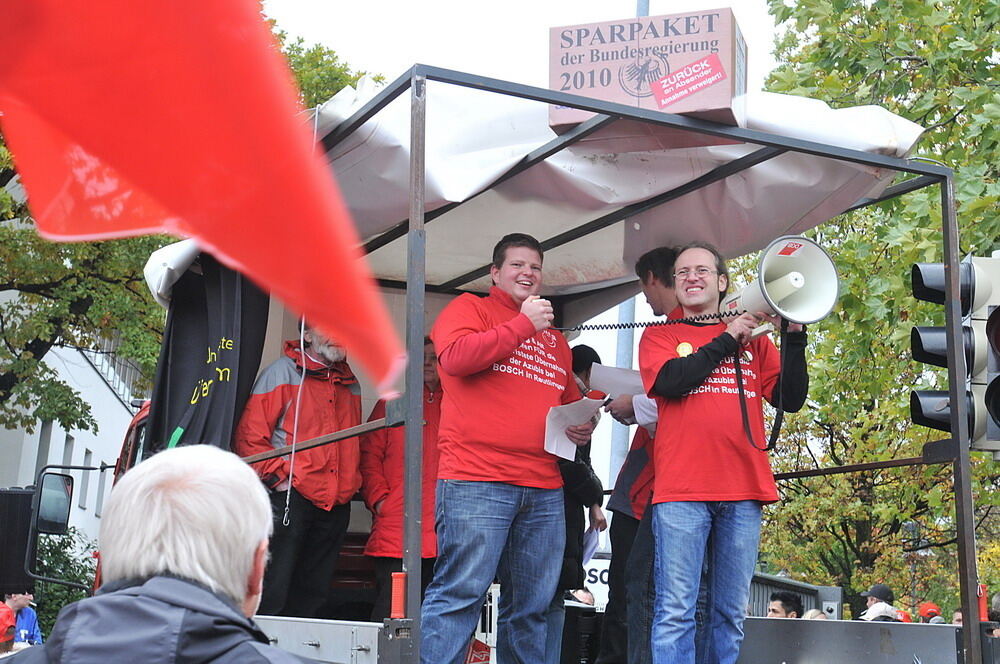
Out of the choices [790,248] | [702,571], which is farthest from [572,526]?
[790,248]

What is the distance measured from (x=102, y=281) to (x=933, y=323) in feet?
42.1

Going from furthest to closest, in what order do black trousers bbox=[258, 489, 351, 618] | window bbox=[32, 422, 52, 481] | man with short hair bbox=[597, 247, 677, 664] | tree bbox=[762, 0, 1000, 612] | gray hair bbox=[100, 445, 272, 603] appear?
window bbox=[32, 422, 52, 481] < tree bbox=[762, 0, 1000, 612] < man with short hair bbox=[597, 247, 677, 664] < black trousers bbox=[258, 489, 351, 618] < gray hair bbox=[100, 445, 272, 603]

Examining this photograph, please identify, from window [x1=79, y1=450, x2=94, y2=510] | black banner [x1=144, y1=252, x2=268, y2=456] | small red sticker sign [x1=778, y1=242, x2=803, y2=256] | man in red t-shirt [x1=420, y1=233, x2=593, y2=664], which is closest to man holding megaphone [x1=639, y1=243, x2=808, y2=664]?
small red sticker sign [x1=778, y1=242, x2=803, y2=256]

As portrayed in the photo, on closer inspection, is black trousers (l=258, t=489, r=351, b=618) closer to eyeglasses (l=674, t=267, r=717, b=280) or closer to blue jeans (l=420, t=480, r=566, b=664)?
blue jeans (l=420, t=480, r=566, b=664)

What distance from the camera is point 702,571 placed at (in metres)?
5.07

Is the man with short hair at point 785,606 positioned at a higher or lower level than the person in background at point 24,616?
higher

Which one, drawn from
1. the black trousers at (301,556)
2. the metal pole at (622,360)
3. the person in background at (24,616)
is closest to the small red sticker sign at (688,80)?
the black trousers at (301,556)

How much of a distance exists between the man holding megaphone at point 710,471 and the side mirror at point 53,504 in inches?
145

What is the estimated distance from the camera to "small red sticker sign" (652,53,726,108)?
185 inches

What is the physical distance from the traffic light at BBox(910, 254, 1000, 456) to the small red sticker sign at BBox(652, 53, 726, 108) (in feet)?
5.42

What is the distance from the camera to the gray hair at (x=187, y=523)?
1.89 meters

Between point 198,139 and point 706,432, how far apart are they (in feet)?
13.3

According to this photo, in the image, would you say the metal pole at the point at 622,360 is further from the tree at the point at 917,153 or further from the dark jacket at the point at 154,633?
the dark jacket at the point at 154,633

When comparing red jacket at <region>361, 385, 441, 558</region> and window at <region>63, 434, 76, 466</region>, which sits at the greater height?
window at <region>63, 434, 76, 466</region>
